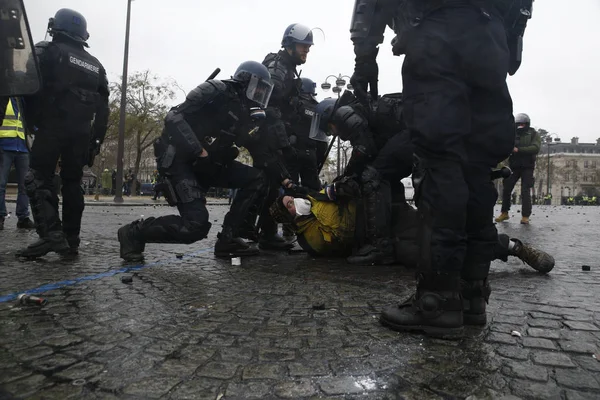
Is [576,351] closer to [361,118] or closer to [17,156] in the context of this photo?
[361,118]

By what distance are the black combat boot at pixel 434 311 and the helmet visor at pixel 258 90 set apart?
2965 millimetres

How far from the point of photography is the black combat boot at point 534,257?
351 cm

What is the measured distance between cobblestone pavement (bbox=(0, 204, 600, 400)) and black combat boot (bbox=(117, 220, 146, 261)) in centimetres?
62

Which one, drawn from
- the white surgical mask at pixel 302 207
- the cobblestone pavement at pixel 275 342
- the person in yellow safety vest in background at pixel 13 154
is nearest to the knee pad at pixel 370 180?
the white surgical mask at pixel 302 207

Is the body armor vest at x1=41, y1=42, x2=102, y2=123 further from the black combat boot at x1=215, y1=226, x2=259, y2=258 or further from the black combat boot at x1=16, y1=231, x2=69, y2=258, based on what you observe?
the black combat boot at x1=215, y1=226, x2=259, y2=258

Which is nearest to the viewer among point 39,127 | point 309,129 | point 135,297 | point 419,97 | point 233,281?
point 419,97

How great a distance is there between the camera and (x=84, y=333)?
77.2 inches

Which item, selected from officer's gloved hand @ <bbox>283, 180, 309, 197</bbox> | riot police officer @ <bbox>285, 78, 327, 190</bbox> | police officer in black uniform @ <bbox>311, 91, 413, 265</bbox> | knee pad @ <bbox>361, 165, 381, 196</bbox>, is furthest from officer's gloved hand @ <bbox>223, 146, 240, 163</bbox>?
riot police officer @ <bbox>285, 78, 327, 190</bbox>

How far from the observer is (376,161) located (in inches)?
169

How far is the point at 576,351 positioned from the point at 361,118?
2936 millimetres

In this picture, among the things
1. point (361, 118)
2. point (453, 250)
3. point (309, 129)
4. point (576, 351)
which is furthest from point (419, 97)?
point (309, 129)

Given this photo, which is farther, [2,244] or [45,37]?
[2,244]

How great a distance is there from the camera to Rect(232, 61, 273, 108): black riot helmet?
4449mm

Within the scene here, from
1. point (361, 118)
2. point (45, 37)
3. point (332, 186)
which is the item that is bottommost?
point (332, 186)
